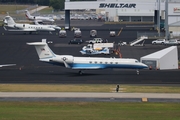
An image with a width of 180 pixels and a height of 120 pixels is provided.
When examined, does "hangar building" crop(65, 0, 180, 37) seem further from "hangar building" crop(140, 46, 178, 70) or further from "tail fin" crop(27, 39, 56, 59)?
"tail fin" crop(27, 39, 56, 59)

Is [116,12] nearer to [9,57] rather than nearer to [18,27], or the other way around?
[18,27]

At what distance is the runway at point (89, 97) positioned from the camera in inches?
1704

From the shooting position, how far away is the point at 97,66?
64250mm

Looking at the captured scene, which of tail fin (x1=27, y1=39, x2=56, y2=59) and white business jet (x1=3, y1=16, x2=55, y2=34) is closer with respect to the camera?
tail fin (x1=27, y1=39, x2=56, y2=59)

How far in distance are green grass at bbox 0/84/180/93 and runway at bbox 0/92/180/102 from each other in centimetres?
235

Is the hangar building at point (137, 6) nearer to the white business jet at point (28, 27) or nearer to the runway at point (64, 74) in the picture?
the white business jet at point (28, 27)

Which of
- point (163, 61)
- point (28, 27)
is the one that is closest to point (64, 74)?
point (163, 61)

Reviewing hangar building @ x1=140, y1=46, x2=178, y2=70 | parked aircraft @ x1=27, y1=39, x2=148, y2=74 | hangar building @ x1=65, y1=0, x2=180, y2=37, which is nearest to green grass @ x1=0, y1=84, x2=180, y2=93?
parked aircraft @ x1=27, y1=39, x2=148, y2=74

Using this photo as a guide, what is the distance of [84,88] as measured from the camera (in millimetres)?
51219

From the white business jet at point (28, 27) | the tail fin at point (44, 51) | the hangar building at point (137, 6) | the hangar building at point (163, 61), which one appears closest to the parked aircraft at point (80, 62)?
the tail fin at point (44, 51)
